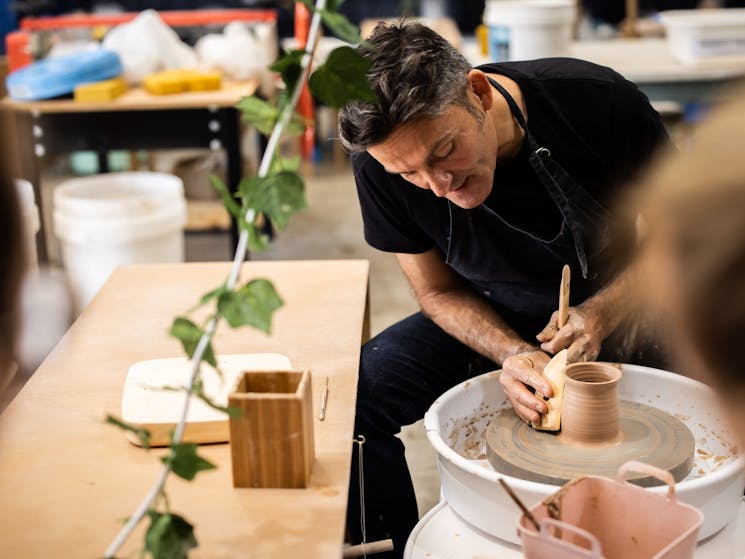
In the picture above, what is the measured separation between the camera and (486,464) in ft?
6.47

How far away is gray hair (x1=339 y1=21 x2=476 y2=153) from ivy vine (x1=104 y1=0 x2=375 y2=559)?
51 cm

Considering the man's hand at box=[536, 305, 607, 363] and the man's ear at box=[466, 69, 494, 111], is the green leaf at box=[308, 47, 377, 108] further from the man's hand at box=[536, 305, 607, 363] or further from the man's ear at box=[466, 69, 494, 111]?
the man's hand at box=[536, 305, 607, 363]

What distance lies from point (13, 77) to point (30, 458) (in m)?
3.12

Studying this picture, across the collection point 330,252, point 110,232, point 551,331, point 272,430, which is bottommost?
point 330,252

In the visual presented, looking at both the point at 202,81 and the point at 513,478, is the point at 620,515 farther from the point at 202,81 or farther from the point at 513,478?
the point at 202,81

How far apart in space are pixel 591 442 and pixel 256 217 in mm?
853

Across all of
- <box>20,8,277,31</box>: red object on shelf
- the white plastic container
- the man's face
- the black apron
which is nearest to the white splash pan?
the black apron

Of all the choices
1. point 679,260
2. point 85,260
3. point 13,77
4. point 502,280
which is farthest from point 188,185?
point 679,260

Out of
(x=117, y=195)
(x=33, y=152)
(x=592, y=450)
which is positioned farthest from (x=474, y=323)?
Result: (x=33, y=152)

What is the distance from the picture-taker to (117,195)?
418cm

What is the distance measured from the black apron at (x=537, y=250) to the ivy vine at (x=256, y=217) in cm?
90

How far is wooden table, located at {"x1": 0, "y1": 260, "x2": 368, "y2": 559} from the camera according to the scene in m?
1.44

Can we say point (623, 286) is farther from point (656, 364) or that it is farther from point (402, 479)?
point (402, 479)

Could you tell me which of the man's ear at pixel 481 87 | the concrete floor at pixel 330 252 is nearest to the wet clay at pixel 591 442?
the man's ear at pixel 481 87
